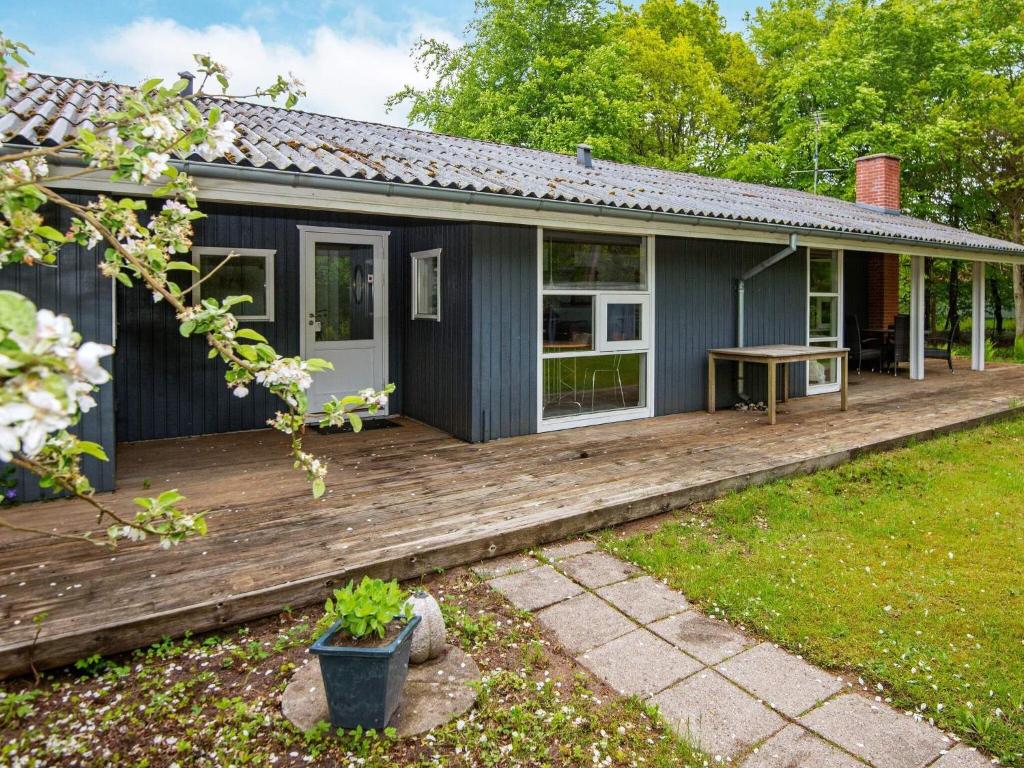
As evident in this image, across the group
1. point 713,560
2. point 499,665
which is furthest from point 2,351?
point 713,560

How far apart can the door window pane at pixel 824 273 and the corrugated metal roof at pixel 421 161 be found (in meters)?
0.49

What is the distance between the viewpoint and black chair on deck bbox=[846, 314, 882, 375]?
1069cm

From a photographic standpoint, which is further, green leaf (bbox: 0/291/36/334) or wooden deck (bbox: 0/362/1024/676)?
wooden deck (bbox: 0/362/1024/676)

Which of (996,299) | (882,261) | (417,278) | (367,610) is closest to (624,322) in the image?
(417,278)

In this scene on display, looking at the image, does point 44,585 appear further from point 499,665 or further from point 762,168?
point 762,168

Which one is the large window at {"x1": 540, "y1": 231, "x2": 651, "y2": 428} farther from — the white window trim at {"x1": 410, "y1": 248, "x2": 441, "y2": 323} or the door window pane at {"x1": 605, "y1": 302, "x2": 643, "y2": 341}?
the white window trim at {"x1": 410, "y1": 248, "x2": 441, "y2": 323}

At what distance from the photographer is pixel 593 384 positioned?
21.4 feet

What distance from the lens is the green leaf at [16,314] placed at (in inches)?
37.9

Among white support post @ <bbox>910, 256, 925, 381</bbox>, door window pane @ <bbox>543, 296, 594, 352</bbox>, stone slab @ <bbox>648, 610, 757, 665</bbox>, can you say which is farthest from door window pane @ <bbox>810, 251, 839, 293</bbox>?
stone slab @ <bbox>648, 610, 757, 665</bbox>

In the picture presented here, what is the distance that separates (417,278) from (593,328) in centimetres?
185

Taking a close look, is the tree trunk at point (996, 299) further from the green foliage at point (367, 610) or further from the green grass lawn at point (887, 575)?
the green foliage at point (367, 610)

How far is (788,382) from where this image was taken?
26.5 feet

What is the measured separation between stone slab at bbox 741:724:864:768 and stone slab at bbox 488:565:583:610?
1.14 metres

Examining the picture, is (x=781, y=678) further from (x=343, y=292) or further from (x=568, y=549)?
(x=343, y=292)
